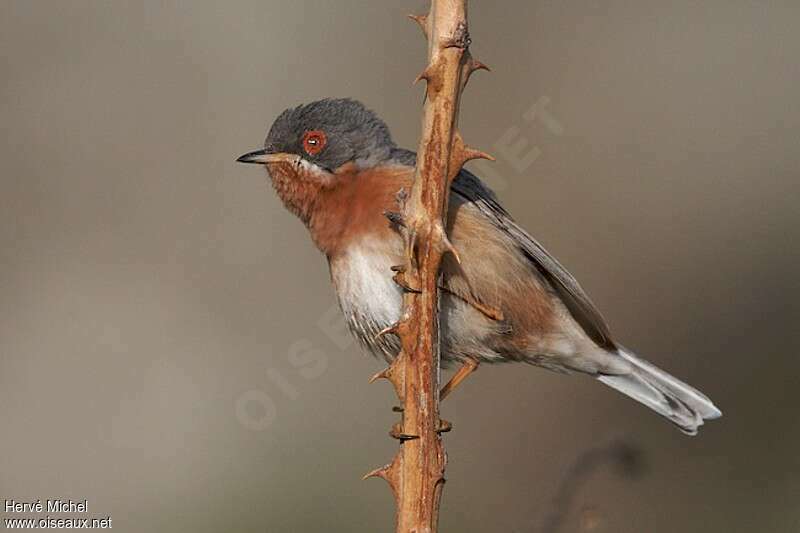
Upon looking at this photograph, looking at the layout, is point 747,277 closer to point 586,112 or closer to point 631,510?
point 586,112

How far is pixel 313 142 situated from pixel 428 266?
2.19m

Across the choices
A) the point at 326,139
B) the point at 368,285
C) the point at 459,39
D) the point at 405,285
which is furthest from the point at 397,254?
the point at 459,39

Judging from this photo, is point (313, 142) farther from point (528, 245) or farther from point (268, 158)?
point (528, 245)

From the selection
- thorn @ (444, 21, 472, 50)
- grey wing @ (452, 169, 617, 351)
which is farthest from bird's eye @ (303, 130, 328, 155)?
thorn @ (444, 21, 472, 50)

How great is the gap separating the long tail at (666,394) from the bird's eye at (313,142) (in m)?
2.02

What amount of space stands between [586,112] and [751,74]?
165 cm

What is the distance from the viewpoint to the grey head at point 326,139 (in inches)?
203

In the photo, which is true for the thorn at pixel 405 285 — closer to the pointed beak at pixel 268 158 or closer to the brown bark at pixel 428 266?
the brown bark at pixel 428 266

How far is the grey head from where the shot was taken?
16.9ft

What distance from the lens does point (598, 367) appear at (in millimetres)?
5742

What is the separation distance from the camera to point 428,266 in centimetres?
312

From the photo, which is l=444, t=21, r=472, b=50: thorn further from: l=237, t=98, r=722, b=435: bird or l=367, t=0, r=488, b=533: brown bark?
l=237, t=98, r=722, b=435: bird

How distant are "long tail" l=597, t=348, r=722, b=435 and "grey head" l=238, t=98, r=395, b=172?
1826 millimetres

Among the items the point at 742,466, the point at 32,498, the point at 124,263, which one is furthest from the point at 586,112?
the point at 32,498
